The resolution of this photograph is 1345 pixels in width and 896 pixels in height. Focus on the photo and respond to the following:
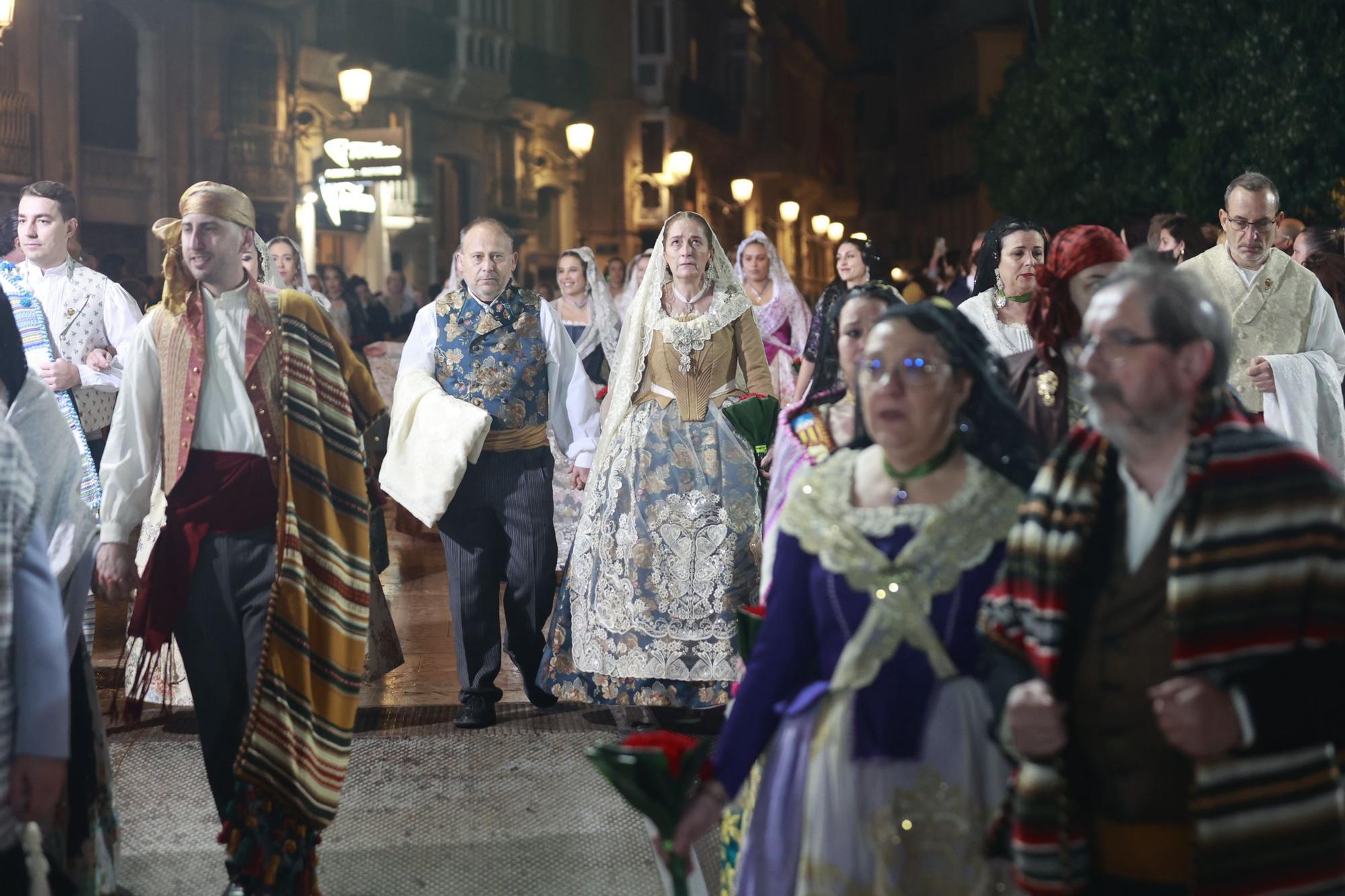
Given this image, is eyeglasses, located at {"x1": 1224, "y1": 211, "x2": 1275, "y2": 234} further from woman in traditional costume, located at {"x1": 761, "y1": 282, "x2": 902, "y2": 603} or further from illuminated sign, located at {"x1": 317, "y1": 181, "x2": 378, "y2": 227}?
illuminated sign, located at {"x1": 317, "y1": 181, "x2": 378, "y2": 227}

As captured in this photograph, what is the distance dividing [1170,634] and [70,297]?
5.83 m

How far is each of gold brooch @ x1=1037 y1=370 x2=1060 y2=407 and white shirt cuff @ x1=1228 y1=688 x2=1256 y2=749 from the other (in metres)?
2.04

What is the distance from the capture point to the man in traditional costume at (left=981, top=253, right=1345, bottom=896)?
252cm

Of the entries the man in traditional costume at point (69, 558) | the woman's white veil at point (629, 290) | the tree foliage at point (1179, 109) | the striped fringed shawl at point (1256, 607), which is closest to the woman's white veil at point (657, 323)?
the man in traditional costume at point (69, 558)

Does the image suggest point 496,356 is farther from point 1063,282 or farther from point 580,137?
point 580,137

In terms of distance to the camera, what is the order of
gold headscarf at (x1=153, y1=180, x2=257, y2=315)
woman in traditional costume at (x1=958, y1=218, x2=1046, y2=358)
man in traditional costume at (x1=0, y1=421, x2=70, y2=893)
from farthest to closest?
woman in traditional costume at (x1=958, y1=218, x2=1046, y2=358) → gold headscarf at (x1=153, y1=180, x2=257, y2=315) → man in traditional costume at (x1=0, y1=421, x2=70, y2=893)

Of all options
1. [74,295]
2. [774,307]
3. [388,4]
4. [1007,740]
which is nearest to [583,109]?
[388,4]

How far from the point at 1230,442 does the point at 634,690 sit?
174 inches

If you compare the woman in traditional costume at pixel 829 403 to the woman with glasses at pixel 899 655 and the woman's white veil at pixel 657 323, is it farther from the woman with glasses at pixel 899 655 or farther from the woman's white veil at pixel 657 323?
the woman's white veil at pixel 657 323

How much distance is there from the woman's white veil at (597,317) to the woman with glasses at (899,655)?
8.52m

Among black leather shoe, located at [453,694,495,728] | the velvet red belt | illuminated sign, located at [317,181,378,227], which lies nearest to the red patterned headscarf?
the velvet red belt

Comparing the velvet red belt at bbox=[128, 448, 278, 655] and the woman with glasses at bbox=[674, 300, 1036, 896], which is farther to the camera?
the velvet red belt at bbox=[128, 448, 278, 655]

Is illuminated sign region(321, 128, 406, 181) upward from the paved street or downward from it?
upward

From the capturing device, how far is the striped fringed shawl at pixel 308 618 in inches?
183
